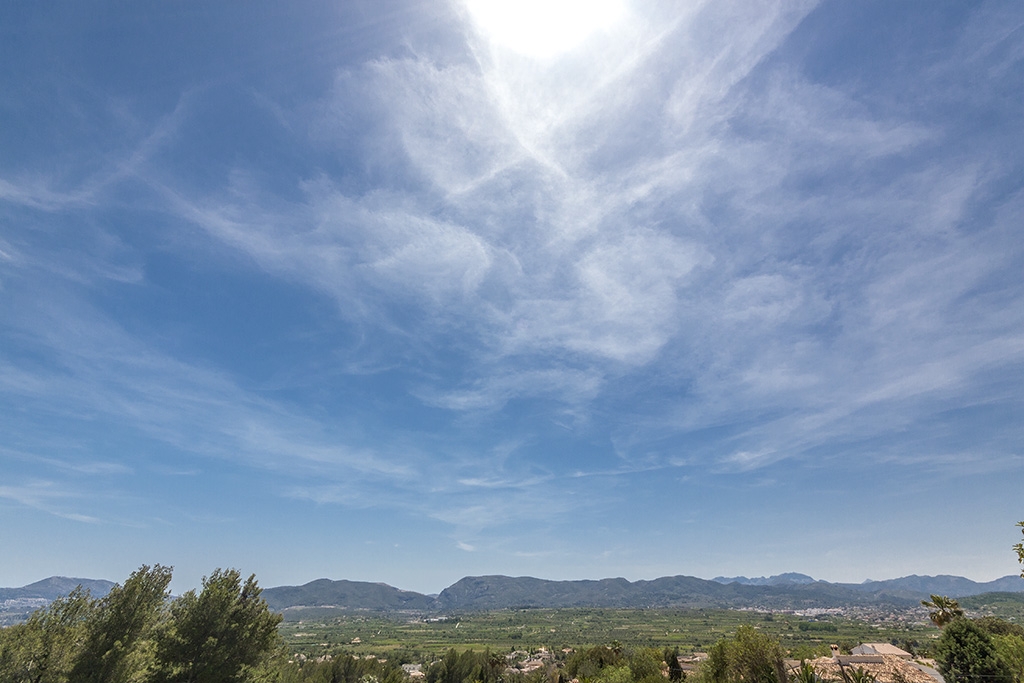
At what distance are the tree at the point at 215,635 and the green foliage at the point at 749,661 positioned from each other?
3179 centimetres

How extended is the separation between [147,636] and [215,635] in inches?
157

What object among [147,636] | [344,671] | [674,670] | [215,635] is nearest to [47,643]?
[147,636]

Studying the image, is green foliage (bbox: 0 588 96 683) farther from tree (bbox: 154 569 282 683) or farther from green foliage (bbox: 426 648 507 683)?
green foliage (bbox: 426 648 507 683)

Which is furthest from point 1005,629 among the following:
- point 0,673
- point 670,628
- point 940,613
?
point 670,628

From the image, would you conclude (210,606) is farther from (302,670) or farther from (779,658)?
(302,670)

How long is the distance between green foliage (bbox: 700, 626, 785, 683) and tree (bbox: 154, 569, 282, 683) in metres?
31.8

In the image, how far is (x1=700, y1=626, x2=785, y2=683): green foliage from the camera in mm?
33125

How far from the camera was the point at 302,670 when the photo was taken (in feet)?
203

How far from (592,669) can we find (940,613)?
35.2m

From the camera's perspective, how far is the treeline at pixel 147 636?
1748 centimetres

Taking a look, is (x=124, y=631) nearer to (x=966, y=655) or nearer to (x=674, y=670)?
(x=966, y=655)

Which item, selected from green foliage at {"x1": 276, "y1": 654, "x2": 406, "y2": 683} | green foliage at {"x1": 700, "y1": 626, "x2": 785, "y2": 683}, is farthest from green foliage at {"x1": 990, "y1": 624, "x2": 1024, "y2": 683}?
green foliage at {"x1": 276, "y1": 654, "x2": 406, "y2": 683}

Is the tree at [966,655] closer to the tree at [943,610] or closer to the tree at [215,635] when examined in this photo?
the tree at [943,610]

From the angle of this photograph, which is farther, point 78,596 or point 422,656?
point 422,656
